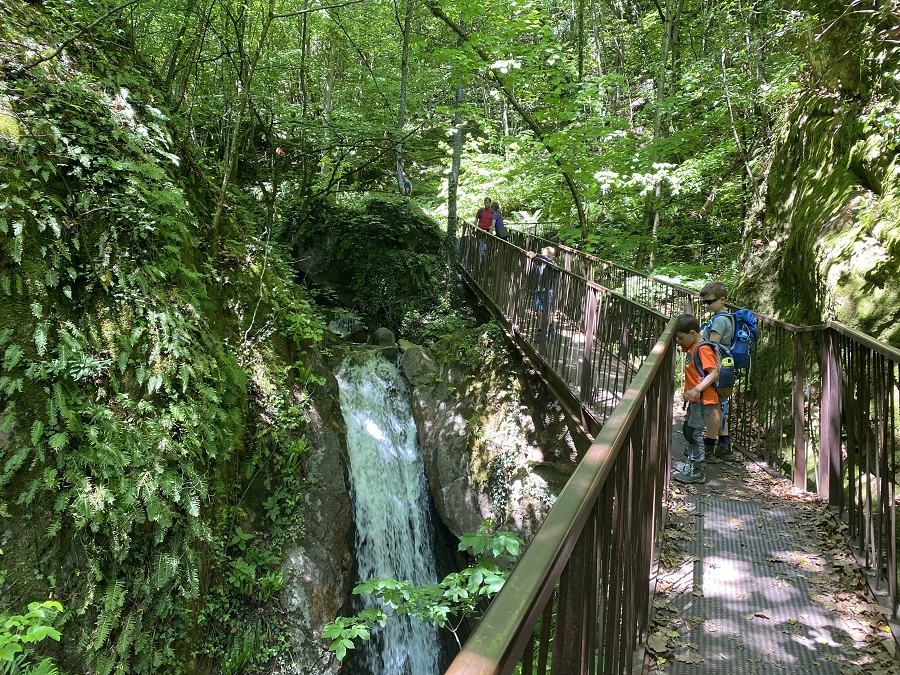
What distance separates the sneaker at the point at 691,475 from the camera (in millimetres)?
4941

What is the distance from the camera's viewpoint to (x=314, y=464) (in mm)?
7965

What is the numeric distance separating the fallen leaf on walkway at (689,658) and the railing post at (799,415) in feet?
8.95

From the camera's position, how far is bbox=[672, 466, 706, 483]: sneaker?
16.2 ft

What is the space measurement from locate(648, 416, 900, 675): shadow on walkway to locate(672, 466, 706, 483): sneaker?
0.35 m

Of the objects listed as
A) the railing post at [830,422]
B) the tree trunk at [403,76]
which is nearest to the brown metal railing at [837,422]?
the railing post at [830,422]

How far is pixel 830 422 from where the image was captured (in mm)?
4109

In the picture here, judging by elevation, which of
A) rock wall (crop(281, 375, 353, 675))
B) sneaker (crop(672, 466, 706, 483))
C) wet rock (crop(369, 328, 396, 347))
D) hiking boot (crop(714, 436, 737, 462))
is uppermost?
wet rock (crop(369, 328, 396, 347))

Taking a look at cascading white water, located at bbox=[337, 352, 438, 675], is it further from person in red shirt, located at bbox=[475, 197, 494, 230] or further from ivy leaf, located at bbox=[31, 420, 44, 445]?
ivy leaf, located at bbox=[31, 420, 44, 445]

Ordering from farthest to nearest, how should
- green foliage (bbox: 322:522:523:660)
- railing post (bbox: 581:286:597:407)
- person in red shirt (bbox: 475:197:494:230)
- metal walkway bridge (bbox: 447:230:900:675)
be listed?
person in red shirt (bbox: 475:197:494:230) → railing post (bbox: 581:286:597:407) → green foliage (bbox: 322:522:523:660) → metal walkway bridge (bbox: 447:230:900:675)

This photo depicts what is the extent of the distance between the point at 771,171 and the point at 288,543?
946cm

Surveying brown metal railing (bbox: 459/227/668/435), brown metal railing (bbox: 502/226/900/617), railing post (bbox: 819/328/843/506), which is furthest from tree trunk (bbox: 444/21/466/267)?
railing post (bbox: 819/328/843/506)

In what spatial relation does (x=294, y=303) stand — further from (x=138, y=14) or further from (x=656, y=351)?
(x=656, y=351)

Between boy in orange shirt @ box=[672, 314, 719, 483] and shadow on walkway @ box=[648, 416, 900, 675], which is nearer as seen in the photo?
shadow on walkway @ box=[648, 416, 900, 675]

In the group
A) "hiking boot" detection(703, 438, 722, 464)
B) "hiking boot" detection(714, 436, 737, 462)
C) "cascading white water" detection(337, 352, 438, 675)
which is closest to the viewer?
"hiking boot" detection(703, 438, 722, 464)
